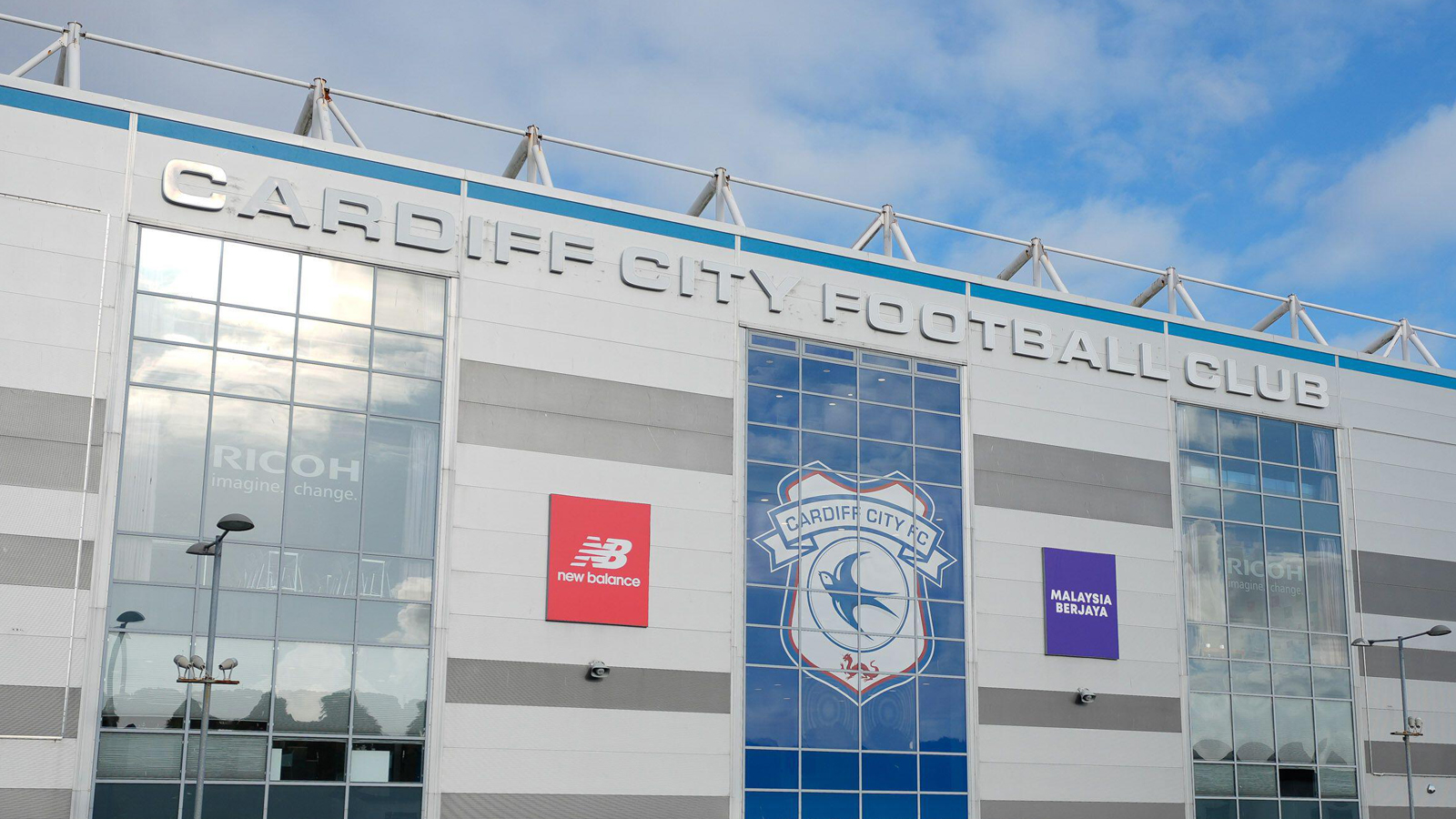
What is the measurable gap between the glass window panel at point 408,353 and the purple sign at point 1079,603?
1621 cm

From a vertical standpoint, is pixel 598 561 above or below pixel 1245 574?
below

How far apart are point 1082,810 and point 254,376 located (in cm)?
2229

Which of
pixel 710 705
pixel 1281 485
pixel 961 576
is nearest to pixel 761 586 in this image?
pixel 710 705

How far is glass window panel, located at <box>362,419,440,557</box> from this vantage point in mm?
29031

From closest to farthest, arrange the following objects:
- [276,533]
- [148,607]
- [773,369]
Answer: [148,607]
[276,533]
[773,369]

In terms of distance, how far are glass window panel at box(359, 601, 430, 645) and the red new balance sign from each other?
8.71 ft

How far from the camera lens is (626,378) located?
32062 mm

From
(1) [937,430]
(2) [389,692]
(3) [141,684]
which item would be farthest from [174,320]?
(1) [937,430]

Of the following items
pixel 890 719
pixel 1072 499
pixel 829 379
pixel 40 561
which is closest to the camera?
pixel 40 561

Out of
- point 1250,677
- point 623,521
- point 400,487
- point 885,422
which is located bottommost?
point 1250,677

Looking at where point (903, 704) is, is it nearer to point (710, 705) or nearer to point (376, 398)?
point (710, 705)

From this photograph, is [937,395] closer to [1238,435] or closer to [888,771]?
[888,771]

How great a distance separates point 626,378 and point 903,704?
33.5 ft

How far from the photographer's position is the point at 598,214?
32656 mm
